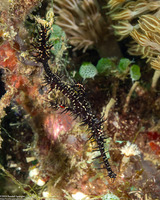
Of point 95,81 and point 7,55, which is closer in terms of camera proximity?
point 7,55

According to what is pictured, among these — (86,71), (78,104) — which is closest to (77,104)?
(78,104)

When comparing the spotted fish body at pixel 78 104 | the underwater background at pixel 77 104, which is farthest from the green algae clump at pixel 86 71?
the spotted fish body at pixel 78 104

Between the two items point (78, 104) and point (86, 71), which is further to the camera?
point (86, 71)

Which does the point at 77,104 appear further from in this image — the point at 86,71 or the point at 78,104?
the point at 86,71

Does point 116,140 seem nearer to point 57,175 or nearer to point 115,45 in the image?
point 57,175

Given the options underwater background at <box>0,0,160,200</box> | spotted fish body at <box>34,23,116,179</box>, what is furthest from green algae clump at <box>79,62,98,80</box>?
spotted fish body at <box>34,23,116,179</box>

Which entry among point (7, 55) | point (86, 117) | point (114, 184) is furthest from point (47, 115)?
point (114, 184)

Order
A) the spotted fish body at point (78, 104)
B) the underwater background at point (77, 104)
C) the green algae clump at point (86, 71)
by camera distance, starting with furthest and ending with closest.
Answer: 1. the green algae clump at point (86, 71)
2. the underwater background at point (77, 104)
3. the spotted fish body at point (78, 104)

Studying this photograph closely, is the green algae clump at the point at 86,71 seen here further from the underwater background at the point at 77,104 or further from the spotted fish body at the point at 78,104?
the spotted fish body at the point at 78,104

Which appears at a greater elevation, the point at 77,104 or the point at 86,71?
the point at 86,71
